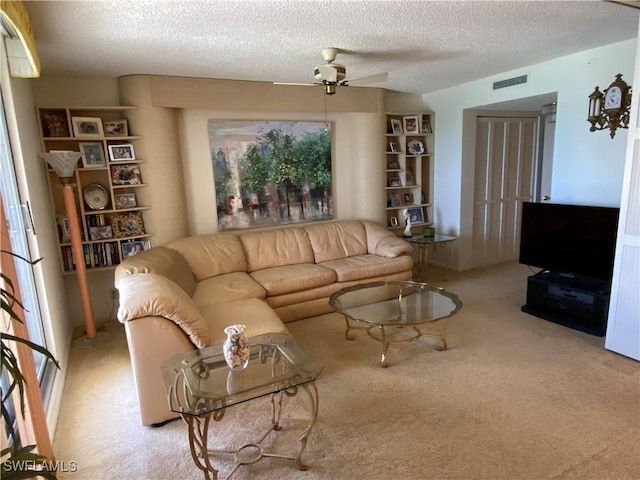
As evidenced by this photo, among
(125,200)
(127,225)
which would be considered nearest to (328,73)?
(125,200)

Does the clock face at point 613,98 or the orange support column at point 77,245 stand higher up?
the clock face at point 613,98

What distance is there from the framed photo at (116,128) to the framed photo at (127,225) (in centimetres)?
76

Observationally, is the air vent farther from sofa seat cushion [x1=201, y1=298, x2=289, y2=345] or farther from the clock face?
sofa seat cushion [x1=201, y1=298, x2=289, y2=345]

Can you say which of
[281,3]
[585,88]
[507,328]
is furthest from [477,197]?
[281,3]

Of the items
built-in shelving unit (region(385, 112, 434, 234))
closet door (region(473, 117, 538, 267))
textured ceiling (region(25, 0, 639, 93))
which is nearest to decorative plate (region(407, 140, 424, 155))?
built-in shelving unit (region(385, 112, 434, 234))

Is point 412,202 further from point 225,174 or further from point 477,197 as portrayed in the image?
point 225,174

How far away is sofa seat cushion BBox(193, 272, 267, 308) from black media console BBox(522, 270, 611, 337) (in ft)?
8.37

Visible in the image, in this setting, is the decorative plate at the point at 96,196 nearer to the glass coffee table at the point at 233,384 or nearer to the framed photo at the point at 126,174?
the framed photo at the point at 126,174

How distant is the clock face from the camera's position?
3127 mm

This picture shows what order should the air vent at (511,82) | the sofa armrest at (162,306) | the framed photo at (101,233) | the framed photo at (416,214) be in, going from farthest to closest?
the framed photo at (416,214) → the air vent at (511,82) → the framed photo at (101,233) → the sofa armrest at (162,306)

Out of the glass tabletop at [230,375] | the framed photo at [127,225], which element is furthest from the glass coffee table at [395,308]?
the framed photo at [127,225]

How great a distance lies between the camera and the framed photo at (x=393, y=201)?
5164 millimetres

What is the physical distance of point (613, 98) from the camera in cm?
316

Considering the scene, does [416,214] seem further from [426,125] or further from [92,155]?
[92,155]
